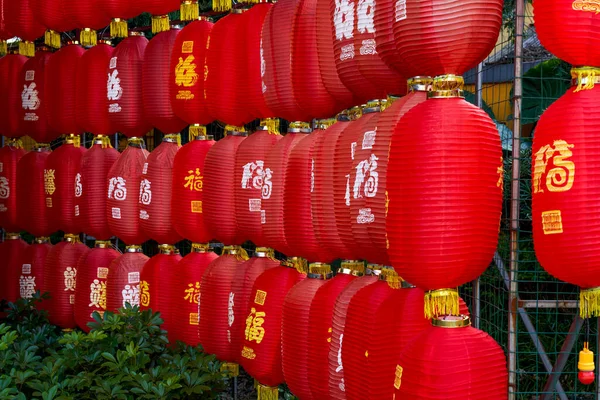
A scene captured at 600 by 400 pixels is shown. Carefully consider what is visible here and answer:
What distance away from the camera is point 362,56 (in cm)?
290

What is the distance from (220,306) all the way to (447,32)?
88.3 inches

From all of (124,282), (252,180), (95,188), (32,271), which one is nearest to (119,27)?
(95,188)

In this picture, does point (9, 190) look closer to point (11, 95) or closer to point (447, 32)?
point (11, 95)

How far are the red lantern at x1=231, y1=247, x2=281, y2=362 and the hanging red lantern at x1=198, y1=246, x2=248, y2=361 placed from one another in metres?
0.02

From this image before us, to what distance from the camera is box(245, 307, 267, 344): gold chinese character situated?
3767 millimetres

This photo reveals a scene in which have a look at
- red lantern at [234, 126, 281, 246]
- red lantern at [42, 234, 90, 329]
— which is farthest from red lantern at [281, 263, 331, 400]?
red lantern at [42, 234, 90, 329]

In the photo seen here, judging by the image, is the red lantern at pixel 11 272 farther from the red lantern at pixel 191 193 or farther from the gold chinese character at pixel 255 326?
the gold chinese character at pixel 255 326

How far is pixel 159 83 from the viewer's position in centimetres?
471

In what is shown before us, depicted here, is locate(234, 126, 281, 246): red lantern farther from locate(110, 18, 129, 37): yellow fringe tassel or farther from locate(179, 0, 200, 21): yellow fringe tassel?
locate(110, 18, 129, 37): yellow fringe tassel

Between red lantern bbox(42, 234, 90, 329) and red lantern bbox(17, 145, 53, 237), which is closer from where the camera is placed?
red lantern bbox(42, 234, 90, 329)

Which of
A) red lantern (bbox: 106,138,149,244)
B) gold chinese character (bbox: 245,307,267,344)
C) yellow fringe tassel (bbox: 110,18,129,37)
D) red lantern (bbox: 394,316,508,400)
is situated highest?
yellow fringe tassel (bbox: 110,18,129,37)

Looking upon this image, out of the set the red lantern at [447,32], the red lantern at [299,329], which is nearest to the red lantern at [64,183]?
the red lantern at [299,329]

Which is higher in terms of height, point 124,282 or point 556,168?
point 556,168

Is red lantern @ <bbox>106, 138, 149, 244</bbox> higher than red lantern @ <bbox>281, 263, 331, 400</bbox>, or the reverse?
red lantern @ <bbox>106, 138, 149, 244</bbox>
